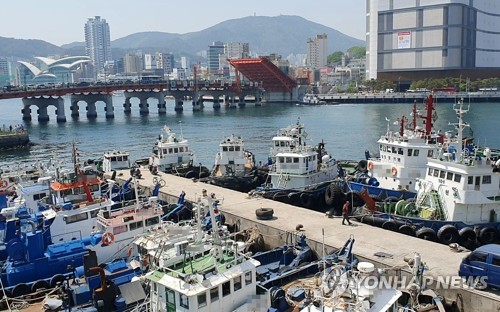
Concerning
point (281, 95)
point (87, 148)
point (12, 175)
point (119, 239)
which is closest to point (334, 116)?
point (281, 95)

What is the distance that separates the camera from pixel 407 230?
20969 millimetres

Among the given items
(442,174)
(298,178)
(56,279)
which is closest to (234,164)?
(298,178)

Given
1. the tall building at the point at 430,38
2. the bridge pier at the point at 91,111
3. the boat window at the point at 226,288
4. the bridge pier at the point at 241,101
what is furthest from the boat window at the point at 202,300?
the tall building at the point at 430,38

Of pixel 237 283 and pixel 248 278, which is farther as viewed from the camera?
pixel 248 278

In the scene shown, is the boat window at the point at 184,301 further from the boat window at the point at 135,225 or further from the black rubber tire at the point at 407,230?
the black rubber tire at the point at 407,230

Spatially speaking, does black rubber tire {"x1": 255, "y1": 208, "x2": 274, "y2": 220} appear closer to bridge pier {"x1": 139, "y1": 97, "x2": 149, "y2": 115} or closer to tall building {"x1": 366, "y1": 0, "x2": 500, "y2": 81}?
bridge pier {"x1": 139, "y1": 97, "x2": 149, "y2": 115}

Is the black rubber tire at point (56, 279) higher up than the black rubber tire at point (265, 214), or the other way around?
the black rubber tire at point (265, 214)

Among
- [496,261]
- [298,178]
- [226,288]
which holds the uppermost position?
[226,288]

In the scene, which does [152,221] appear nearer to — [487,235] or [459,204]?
[459,204]

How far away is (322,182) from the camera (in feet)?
96.2

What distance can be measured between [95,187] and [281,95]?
116 m

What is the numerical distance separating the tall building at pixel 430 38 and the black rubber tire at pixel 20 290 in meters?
131

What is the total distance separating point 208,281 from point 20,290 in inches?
327

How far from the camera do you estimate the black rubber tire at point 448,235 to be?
19797 mm
